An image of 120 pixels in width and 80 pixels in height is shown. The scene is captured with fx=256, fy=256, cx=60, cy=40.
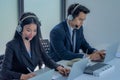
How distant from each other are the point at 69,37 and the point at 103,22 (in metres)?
1.64

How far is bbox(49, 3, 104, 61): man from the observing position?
246 cm

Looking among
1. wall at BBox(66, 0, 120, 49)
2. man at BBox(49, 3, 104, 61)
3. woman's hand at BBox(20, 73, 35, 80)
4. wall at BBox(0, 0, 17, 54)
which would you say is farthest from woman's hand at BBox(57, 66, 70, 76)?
wall at BBox(66, 0, 120, 49)

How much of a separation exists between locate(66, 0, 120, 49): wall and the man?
1459mm

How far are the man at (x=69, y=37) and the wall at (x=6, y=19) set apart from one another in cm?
121

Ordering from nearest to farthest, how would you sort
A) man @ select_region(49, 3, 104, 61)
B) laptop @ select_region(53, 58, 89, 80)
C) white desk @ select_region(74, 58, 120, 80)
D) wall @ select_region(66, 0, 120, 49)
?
laptop @ select_region(53, 58, 89, 80), white desk @ select_region(74, 58, 120, 80), man @ select_region(49, 3, 104, 61), wall @ select_region(66, 0, 120, 49)

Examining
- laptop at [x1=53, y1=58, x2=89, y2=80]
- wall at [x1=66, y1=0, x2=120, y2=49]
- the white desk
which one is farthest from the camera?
wall at [x1=66, y1=0, x2=120, y2=49]

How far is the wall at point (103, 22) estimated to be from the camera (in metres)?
3.98

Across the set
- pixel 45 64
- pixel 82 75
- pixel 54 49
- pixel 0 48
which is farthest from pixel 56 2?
pixel 82 75

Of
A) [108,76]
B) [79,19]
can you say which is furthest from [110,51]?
[79,19]

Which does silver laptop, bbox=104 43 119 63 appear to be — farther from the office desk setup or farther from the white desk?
the white desk

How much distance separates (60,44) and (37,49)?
425mm

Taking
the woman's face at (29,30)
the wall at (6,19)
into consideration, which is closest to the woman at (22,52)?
the woman's face at (29,30)

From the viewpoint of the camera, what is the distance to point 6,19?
11.9 ft

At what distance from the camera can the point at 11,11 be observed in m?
3.68
